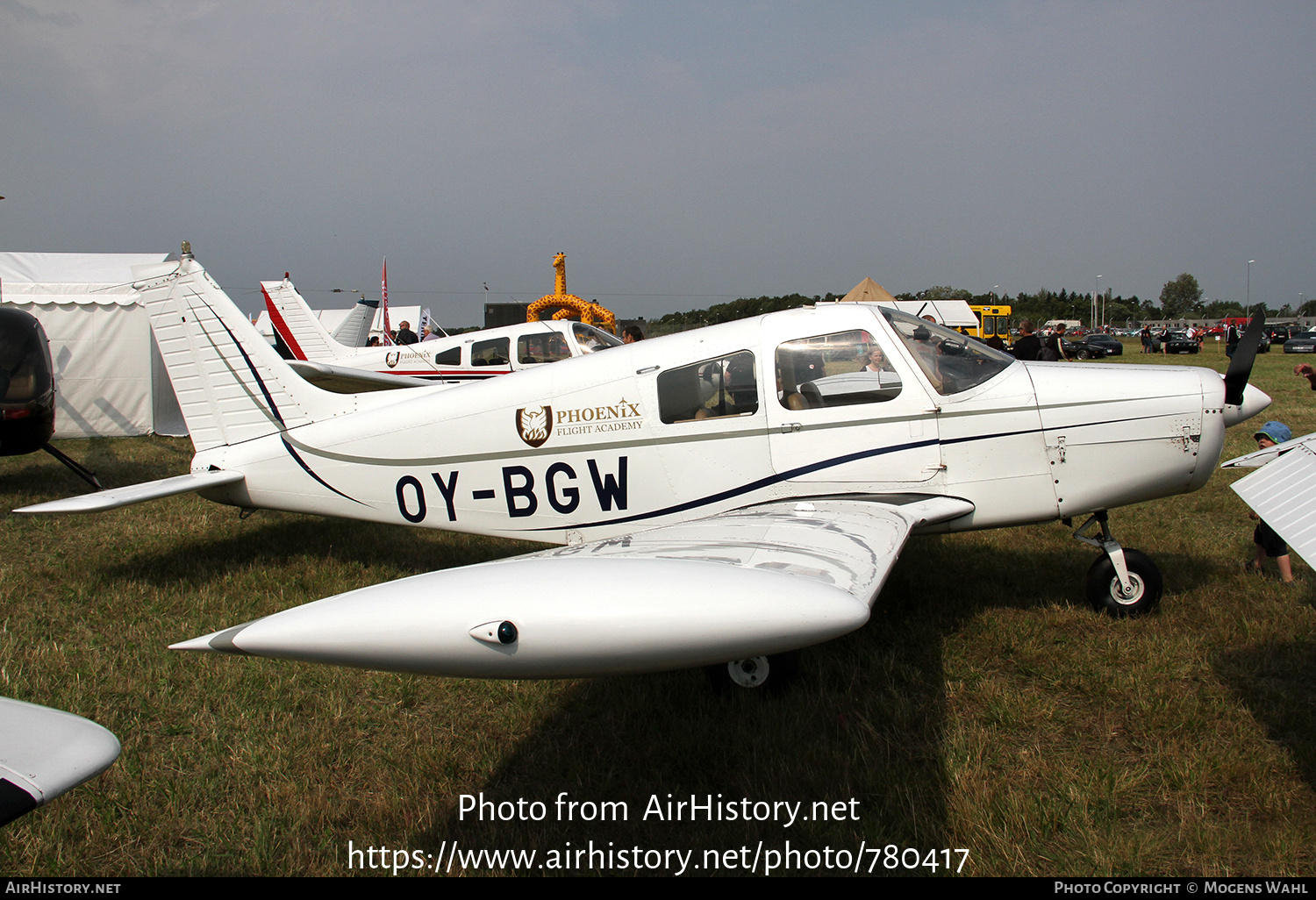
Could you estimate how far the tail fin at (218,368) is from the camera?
614 cm

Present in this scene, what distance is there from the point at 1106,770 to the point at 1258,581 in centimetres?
318

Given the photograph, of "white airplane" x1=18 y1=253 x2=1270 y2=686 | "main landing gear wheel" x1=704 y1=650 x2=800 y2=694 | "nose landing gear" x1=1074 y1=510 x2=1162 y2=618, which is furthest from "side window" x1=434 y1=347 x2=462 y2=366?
"nose landing gear" x1=1074 y1=510 x2=1162 y2=618

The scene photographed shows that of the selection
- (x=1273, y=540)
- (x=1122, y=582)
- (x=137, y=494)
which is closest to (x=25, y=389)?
(x=137, y=494)

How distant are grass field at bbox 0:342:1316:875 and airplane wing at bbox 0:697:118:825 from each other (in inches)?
54.8

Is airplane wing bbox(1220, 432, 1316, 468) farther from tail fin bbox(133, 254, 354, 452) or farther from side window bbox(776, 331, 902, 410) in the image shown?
tail fin bbox(133, 254, 354, 452)

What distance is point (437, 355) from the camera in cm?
1330

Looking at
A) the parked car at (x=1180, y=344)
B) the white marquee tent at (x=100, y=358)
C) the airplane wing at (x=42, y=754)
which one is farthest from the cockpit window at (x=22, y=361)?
the parked car at (x=1180, y=344)

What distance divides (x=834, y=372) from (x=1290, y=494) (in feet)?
7.82

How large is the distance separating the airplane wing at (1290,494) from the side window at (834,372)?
1.91 metres

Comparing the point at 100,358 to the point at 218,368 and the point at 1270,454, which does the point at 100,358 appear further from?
the point at 1270,454

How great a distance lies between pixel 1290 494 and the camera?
9.05 ft

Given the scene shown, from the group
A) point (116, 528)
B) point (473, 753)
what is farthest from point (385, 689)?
point (116, 528)

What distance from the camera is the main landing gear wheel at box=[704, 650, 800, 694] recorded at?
Result: 157 inches

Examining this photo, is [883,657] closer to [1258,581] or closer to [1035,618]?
[1035,618]
